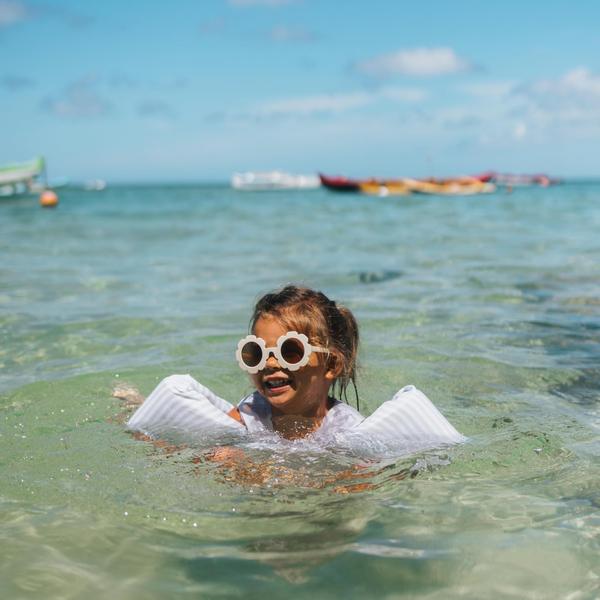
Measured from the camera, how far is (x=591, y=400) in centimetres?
461

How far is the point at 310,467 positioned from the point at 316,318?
0.64 meters

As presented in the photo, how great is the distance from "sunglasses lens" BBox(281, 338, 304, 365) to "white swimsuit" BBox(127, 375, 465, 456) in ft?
1.28

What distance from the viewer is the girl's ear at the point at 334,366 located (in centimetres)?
356

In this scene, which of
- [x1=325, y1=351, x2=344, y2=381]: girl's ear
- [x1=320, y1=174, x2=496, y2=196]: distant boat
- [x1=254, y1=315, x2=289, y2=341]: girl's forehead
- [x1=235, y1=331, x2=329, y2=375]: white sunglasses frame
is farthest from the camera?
[x1=320, y1=174, x2=496, y2=196]: distant boat

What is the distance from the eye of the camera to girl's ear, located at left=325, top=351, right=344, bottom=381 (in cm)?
356

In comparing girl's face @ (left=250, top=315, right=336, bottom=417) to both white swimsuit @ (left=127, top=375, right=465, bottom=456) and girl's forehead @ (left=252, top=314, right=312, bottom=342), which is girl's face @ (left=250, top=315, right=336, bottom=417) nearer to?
girl's forehead @ (left=252, top=314, right=312, bottom=342)

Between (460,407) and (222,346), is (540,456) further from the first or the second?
(222,346)

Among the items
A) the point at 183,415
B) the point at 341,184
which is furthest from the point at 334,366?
the point at 341,184

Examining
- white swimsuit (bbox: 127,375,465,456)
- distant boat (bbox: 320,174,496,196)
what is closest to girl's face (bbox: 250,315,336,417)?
white swimsuit (bbox: 127,375,465,456)

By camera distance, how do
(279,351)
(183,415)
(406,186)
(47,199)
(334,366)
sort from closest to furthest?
(279,351) < (334,366) < (183,415) < (47,199) < (406,186)

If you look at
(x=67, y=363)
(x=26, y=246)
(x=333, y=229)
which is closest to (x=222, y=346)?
(x=67, y=363)

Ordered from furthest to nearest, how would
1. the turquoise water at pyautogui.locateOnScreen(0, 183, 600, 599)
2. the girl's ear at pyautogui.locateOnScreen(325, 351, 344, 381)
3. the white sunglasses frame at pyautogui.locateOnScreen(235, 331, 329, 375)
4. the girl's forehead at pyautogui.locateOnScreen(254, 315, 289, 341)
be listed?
the girl's ear at pyautogui.locateOnScreen(325, 351, 344, 381)
the girl's forehead at pyautogui.locateOnScreen(254, 315, 289, 341)
the white sunglasses frame at pyautogui.locateOnScreen(235, 331, 329, 375)
the turquoise water at pyautogui.locateOnScreen(0, 183, 600, 599)

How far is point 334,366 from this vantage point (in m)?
3.58

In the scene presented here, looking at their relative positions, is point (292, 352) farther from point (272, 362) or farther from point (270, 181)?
point (270, 181)
